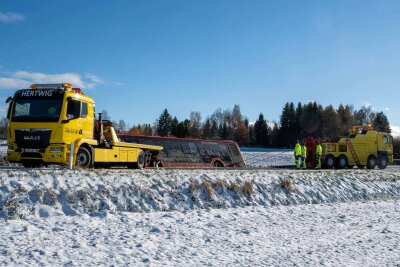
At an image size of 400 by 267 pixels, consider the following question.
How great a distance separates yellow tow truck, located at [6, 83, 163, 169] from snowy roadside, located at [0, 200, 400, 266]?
479 centimetres

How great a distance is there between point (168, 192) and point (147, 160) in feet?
32.6

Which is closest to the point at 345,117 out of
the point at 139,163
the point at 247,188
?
the point at 139,163

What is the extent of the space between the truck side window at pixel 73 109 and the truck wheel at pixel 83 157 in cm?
123

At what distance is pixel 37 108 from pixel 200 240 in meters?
8.27

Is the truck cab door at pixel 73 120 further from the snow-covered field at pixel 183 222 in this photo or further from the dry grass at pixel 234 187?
the dry grass at pixel 234 187

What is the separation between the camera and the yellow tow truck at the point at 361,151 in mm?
30391

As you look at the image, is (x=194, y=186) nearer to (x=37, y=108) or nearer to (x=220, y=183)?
(x=220, y=183)

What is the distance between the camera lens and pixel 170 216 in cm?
1012

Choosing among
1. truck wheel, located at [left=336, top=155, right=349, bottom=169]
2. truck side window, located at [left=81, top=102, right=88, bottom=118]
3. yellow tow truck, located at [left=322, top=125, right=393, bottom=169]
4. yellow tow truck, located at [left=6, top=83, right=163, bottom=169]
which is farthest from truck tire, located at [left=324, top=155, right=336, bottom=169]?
truck side window, located at [left=81, top=102, right=88, bottom=118]

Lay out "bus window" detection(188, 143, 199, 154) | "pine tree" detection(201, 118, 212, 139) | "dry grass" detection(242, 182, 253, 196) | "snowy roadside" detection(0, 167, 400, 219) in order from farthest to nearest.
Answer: "pine tree" detection(201, 118, 212, 139), "bus window" detection(188, 143, 199, 154), "dry grass" detection(242, 182, 253, 196), "snowy roadside" detection(0, 167, 400, 219)

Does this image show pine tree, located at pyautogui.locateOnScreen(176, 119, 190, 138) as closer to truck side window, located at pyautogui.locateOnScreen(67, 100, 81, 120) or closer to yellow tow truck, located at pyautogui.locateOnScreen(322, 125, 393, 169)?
yellow tow truck, located at pyautogui.locateOnScreen(322, 125, 393, 169)

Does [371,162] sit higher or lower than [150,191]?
higher

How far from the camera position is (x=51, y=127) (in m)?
13.4

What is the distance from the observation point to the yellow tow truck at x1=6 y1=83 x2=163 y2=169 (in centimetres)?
1329
